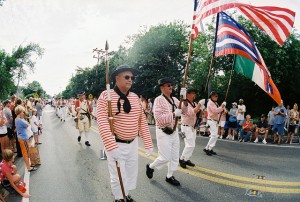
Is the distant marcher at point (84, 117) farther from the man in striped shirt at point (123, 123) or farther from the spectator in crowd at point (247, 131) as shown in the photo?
the spectator in crowd at point (247, 131)

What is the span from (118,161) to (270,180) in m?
3.78

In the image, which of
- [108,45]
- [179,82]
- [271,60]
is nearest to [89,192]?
[108,45]

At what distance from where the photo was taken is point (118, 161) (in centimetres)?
372

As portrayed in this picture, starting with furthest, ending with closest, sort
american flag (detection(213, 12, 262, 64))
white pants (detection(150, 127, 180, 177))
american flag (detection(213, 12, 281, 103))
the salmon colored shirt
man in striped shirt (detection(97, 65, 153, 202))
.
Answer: the salmon colored shirt
american flag (detection(213, 12, 262, 64))
american flag (detection(213, 12, 281, 103))
white pants (detection(150, 127, 180, 177))
man in striped shirt (detection(97, 65, 153, 202))

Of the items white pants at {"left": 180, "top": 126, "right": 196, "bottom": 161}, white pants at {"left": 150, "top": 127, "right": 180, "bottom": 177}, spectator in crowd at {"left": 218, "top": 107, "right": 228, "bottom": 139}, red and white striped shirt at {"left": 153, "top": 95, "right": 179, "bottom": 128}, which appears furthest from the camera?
spectator in crowd at {"left": 218, "top": 107, "right": 228, "bottom": 139}

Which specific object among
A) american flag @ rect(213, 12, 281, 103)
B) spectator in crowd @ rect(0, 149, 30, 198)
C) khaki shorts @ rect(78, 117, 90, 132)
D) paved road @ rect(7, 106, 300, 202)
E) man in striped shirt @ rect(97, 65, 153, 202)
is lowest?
paved road @ rect(7, 106, 300, 202)

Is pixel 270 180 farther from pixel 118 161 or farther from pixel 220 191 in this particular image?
pixel 118 161

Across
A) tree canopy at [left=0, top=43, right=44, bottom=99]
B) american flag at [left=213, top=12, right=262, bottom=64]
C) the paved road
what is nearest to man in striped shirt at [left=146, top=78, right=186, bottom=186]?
the paved road

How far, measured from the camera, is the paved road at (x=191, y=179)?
4.68 m

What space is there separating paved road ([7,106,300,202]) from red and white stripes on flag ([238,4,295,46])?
10.3 feet

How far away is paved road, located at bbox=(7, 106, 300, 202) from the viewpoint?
4.68 m

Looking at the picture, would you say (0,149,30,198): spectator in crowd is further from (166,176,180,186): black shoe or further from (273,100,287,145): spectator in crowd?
(273,100,287,145): spectator in crowd

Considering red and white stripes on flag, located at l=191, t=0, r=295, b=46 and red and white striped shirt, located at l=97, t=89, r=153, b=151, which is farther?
red and white stripes on flag, located at l=191, t=0, r=295, b=46

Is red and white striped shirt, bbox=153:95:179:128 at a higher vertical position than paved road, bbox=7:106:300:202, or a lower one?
higher
